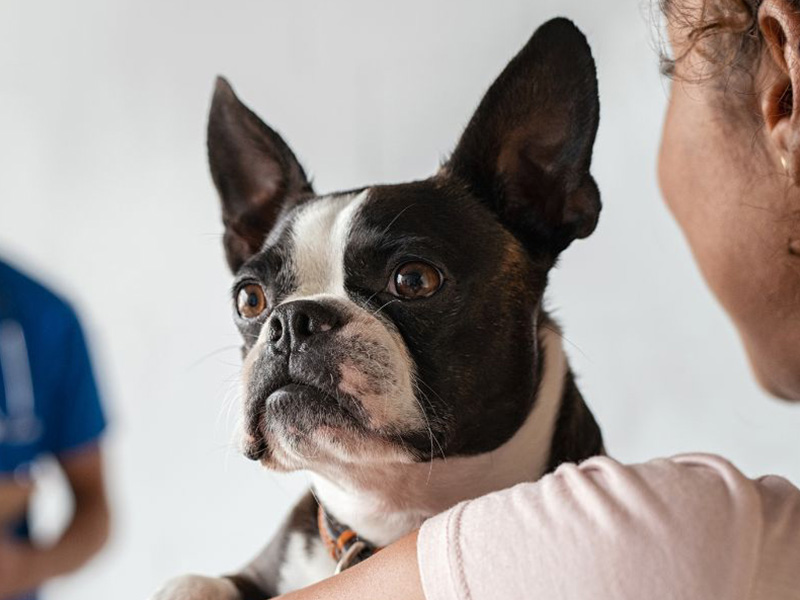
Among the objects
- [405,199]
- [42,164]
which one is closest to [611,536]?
[405,199]

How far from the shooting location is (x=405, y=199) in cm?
100

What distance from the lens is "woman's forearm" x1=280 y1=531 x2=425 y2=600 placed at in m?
0.67

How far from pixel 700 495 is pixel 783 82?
0.40 meters

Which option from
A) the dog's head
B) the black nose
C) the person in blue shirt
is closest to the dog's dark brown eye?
the dog's head

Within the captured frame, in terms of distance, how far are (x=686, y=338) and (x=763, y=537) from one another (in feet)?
Answer: 3.23

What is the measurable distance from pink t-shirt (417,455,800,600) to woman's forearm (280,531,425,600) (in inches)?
0.7

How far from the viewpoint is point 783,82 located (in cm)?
79

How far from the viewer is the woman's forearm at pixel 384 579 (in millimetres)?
666

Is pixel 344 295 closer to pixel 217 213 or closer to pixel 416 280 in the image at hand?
pixel 416 280

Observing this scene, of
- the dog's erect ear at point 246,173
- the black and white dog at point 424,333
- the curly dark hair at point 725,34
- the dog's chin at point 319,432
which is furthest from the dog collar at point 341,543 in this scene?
the curly dark hair at point 725,34

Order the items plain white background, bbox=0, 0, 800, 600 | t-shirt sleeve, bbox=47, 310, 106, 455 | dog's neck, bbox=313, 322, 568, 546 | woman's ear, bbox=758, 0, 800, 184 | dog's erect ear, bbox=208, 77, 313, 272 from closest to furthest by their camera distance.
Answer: woman's ear, bbox=758, 0, 800, 184
dog's neck, bbox=313, 322, 568, 546
dog's erect ear, bbox=208, 77, 313, 272
plain white background, bbox=0, 0, 800, 600
t-shirt sleeve, bbox=47, 310, 106, 455

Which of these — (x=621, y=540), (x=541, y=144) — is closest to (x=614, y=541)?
(x=621, y=540)

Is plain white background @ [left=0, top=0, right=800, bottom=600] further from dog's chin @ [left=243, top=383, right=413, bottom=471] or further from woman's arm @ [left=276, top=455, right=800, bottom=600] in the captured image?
woman's arm @ [left=276, top=455, right=800, bottom=600]

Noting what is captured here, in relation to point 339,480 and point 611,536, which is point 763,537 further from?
point 339,480
